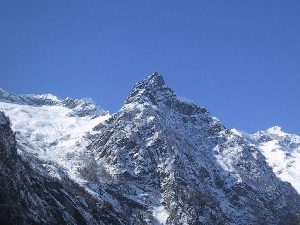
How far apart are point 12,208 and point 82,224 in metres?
81.5

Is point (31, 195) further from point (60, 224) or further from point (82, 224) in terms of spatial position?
point (82, 224)

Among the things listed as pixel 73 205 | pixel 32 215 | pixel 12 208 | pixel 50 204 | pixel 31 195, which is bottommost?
pixel 12 208

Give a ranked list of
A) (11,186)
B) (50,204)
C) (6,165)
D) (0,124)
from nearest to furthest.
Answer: (11,186)
(6,165)
(0,124)
(50,204)

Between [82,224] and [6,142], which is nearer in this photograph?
[6,142]

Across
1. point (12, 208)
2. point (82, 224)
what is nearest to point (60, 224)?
point (82, 224)

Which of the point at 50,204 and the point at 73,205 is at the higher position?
the point at 73,205

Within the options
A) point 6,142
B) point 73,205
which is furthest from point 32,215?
point 73,205

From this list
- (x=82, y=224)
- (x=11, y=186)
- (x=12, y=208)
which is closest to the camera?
(x=12, y=208)

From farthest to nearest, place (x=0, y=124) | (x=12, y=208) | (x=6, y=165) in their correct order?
1. (x=0, y=124)
2. (x=6, y=165)
3. (x=12, y=208)

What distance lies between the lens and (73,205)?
198 meters

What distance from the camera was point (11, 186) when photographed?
122 meters

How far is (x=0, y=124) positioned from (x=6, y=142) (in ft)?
19.7

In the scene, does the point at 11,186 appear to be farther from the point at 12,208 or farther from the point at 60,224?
the point at 60,224

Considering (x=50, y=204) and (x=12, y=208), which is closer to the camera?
(x=12, y=208)
